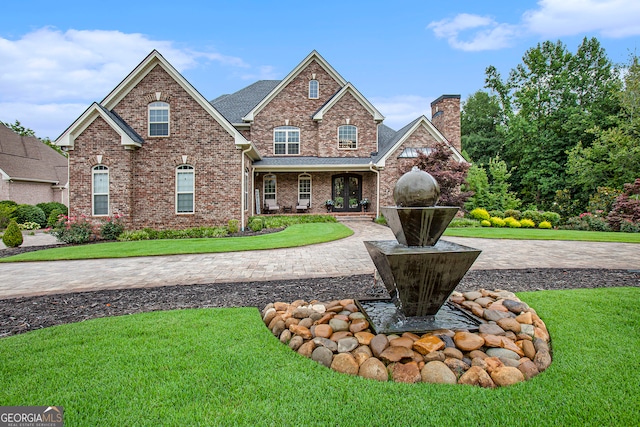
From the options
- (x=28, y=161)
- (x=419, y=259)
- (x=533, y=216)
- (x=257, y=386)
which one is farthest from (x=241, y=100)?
(x=257, y=386)

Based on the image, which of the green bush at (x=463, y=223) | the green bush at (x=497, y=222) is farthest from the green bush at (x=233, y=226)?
the green bush at (x=497, y=222)

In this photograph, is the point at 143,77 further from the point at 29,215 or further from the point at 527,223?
the point at 527,223

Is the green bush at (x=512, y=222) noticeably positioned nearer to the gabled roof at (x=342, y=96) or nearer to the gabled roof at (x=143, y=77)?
the gabled roof at (x=342, y=96)

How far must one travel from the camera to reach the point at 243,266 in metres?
7.60

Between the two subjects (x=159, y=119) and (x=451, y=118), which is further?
(x=451, y=118)

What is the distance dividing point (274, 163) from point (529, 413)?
18.0 m

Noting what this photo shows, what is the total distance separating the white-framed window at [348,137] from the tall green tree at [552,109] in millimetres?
18672

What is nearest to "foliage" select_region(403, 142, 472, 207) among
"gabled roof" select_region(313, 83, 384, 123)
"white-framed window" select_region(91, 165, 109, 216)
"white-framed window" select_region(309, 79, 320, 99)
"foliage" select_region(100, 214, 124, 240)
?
"gabled roof" select_region(313, 83, 384, 123)

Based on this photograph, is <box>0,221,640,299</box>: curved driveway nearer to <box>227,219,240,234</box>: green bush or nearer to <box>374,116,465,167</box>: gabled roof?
<box>227,219,240,234</box>: green bush

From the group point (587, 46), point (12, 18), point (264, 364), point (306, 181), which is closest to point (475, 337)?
point (264, 364)

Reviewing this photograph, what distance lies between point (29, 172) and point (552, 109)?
44412 millimetres

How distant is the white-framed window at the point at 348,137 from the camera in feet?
68.5

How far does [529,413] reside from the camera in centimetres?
233

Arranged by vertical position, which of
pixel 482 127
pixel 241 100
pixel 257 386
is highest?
pixel 482 127
